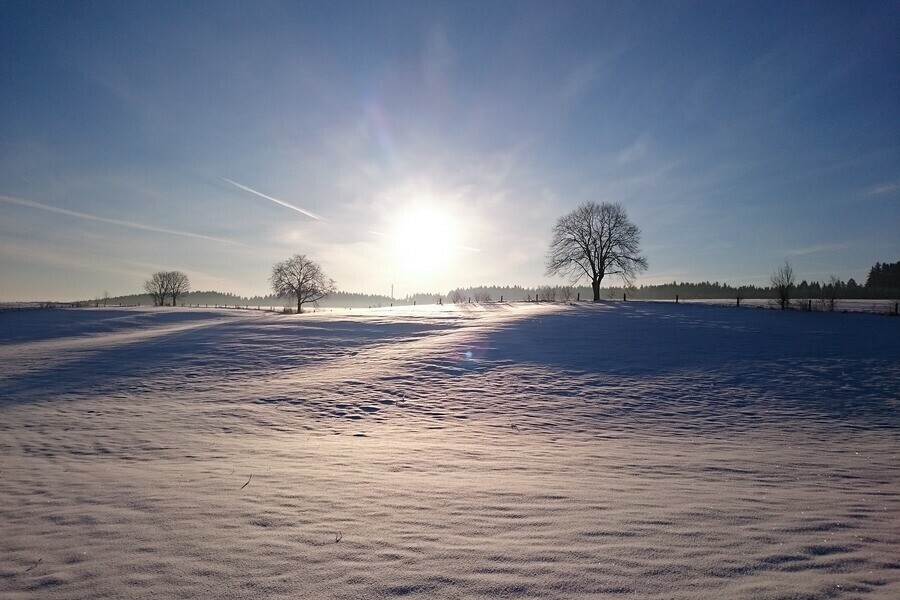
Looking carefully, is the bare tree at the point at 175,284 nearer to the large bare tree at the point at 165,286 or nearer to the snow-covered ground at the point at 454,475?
the large bare tree at the point at 165,286

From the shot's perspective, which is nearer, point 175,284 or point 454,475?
point 454,475

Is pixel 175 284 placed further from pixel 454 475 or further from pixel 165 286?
pixel 454 475

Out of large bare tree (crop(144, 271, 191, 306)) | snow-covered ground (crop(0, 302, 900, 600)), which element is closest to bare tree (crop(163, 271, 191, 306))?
large bare tree (crop(144, 271, 191, 306))

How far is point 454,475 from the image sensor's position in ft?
23.7

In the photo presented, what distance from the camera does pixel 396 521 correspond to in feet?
17.3

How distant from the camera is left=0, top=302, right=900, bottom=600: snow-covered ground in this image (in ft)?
13.5

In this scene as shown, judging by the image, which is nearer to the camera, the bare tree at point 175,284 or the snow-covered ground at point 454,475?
the snow-covered ground at point 454,475

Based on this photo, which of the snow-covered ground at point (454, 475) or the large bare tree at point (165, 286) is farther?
the large bare tree at point (165, 286)

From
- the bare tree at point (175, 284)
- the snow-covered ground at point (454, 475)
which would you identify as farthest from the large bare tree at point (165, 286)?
the snow-covered ground at point (454, 475)

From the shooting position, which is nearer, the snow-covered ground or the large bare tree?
the snow-covered ground

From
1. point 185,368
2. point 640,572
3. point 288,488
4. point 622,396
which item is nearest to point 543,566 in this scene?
point 640,572

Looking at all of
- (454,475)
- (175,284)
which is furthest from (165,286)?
(454,475)

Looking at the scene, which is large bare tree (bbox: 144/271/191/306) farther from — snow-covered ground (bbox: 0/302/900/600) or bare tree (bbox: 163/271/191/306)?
snow-covered ground (bbox: 0/302/900/600)

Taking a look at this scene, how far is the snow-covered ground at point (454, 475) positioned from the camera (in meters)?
4.11
